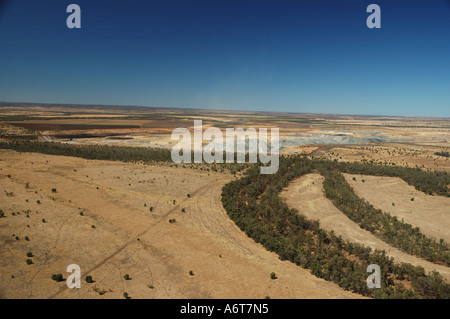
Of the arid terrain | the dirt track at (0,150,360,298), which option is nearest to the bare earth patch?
the arid terrain

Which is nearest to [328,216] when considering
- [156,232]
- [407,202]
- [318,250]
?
[318,250]

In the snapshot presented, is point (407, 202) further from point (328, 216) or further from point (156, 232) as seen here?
point (156, 232)

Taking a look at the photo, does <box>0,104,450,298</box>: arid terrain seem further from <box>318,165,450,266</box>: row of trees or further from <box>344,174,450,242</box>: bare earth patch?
<box>318,165,450,266</box>: row of trees

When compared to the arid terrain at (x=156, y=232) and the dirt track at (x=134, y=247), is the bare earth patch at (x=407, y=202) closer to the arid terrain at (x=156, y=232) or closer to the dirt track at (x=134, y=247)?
the arid terrain at (x=156, y=232)
